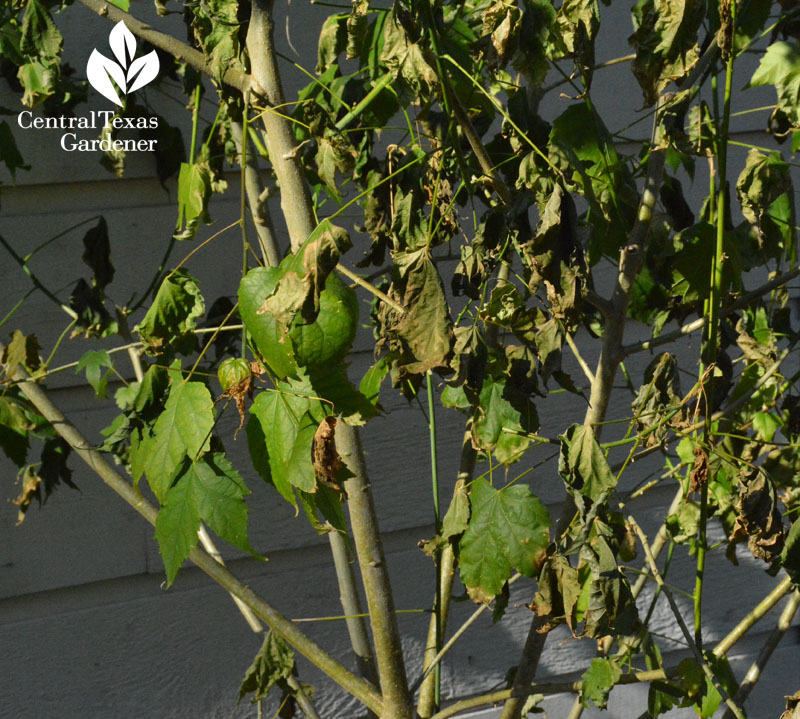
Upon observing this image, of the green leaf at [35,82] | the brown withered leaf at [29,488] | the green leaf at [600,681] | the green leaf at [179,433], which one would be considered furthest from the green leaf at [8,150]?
the green leaf at [600,681]

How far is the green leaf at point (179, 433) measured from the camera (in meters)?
0.82

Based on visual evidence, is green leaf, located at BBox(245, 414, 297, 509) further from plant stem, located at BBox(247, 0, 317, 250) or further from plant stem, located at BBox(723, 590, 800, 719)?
plant stem, located at BBox(723, 590, 800, 719)

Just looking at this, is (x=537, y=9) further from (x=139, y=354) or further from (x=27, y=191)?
(x=27, y=191)

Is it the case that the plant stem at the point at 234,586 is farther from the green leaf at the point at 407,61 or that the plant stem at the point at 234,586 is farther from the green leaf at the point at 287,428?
the green leaf at the point at 407,61

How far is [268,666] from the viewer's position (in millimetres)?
1078

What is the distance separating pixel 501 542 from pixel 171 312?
0.42 metres

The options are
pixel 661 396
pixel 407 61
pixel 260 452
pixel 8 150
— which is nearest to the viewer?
pixel 407 61

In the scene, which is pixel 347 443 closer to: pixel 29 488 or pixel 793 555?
pixel 793 555

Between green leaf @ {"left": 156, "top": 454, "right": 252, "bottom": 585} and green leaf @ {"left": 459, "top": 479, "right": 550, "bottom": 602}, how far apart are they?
9.5 inches

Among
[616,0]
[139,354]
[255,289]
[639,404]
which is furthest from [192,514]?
[616,0]

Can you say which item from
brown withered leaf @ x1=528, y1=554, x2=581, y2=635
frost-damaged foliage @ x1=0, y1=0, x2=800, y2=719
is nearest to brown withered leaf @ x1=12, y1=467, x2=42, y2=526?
frost-damaged foliage @ x1=0, y1=0, x2=800, y2=719

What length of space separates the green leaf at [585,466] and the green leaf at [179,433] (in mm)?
352

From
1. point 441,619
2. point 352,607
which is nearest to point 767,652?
point 441,619

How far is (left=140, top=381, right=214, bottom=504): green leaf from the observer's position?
0.82 metres
